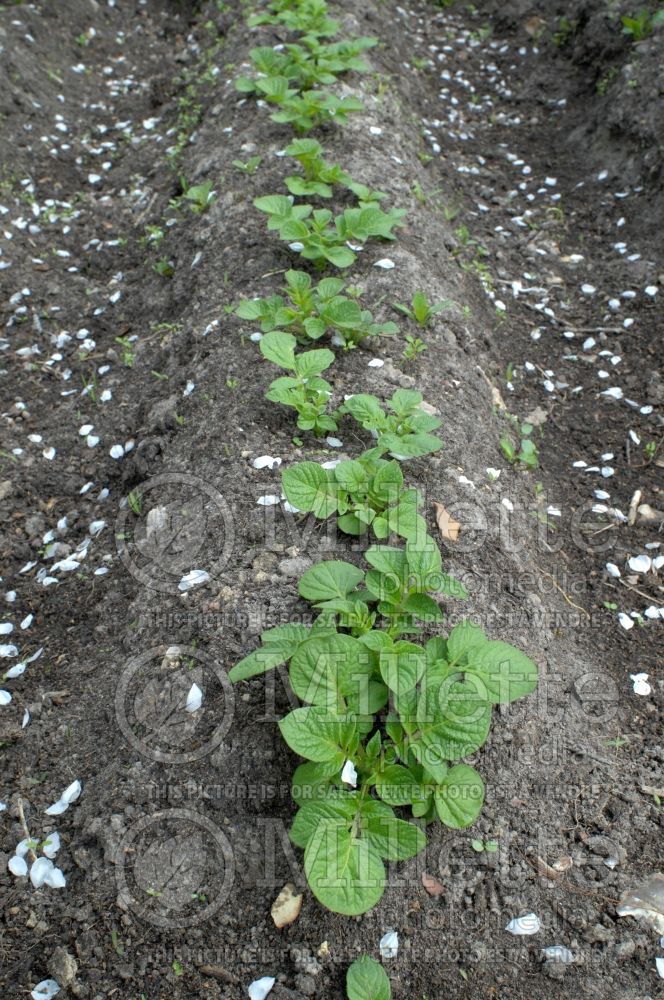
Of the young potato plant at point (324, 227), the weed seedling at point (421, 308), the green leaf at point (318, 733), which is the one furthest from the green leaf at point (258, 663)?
the young potato plant at point (324, 227)

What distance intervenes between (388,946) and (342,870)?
0.36m

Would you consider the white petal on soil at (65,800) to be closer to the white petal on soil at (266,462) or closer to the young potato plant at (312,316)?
the white petal on soil at (266,462)

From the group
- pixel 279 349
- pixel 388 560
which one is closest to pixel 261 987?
pixel 388 560

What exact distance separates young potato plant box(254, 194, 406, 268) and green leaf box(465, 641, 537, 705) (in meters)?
2.08

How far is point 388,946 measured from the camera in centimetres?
207

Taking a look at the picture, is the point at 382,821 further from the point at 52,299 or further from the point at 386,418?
the point at 52,299

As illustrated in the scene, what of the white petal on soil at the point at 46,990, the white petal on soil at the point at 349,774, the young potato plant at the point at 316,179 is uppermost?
the young potato plant at the point at 316,179

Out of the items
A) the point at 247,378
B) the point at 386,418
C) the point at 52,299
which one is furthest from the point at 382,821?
the point at 52,299

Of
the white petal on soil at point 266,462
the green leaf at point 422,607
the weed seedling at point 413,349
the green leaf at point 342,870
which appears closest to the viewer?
the green leaf at point 342,870

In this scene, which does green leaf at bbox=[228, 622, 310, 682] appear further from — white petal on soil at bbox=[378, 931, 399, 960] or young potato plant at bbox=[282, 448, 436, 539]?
white petal on soil at bbox=[378, 931, 399, 960]

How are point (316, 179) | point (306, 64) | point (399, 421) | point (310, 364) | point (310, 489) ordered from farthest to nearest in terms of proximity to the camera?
1. point (306, 64)
2. point (316, 179)
3. point (310, 364)
4. point (399, 421)
5. point (310, 489)

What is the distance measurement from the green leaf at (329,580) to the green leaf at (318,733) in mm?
423

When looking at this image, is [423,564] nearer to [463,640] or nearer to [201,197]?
[463,640]

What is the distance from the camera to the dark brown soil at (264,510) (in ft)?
7.02
